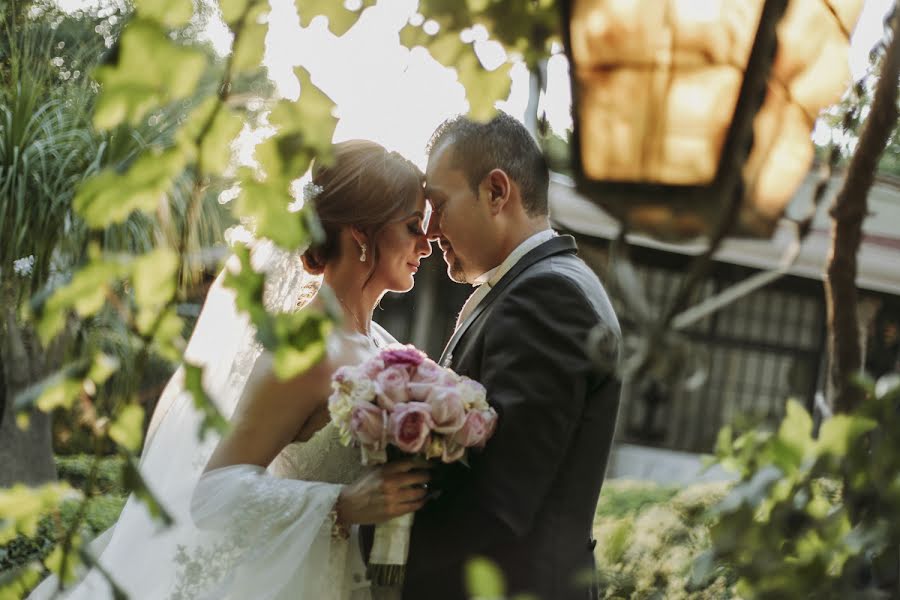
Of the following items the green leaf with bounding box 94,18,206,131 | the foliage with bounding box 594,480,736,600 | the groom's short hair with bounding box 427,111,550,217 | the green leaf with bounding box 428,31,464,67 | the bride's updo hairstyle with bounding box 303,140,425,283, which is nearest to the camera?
the green leaf with bounding box 94,18,206,131

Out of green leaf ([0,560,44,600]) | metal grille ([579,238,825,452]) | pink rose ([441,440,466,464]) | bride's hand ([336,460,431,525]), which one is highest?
green leaf ([0,560,44,600])

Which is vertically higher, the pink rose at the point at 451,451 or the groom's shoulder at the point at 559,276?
the groom's shoulder at the point at 559,276

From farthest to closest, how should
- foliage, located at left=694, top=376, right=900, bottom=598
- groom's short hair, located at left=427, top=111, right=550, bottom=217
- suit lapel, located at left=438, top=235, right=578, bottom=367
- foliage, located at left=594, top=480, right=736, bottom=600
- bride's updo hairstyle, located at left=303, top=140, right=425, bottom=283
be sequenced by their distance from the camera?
1. foliage, located at left=594, top=480, right=736, bottom=600
2. bride's updo hairstyle, located at left=303, top=140, right=425, bottom=283
3. groom's short hair, located at left=427, top=111, right=550, bottom=217
4. suit lapel, located at left=438, top=235, right=578, bottom=367
5. foliage, located at left=694, top=376, right=900, bottom=598

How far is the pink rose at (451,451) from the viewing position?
255 centimetres

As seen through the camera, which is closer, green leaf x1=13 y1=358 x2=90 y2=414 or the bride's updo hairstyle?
green leaf x1=13 y1=358 x2=90 y2=414

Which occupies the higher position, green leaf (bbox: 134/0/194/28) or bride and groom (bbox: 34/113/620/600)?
green leaf (bbox: 134/0/194/28)

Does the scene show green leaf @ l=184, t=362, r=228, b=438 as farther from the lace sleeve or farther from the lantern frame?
the lace sleeve

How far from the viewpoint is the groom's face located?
9.89 feet

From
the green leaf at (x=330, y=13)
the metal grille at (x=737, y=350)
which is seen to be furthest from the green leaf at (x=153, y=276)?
the metal grille at (x=737, y=350)

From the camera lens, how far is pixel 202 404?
1.05 metres

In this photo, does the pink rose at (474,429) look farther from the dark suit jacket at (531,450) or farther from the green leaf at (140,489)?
the green leaf at (140,489)

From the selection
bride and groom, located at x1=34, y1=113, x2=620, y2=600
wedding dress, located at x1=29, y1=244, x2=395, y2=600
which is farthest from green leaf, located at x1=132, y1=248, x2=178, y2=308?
wedding dress, located at x1=29, y1=244, x2=395, y2=600

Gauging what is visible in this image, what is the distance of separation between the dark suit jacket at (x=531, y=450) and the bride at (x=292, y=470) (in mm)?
138

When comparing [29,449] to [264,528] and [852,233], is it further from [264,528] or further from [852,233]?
[852,233]
